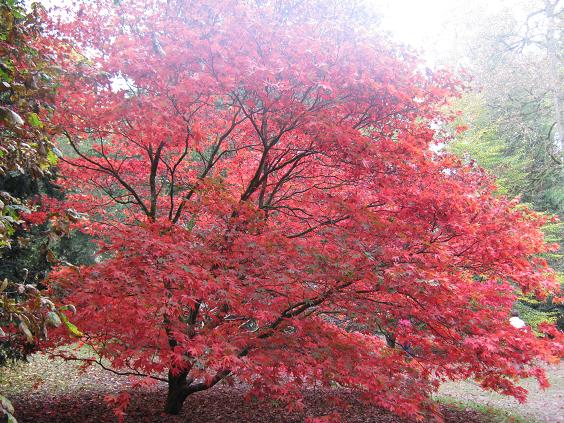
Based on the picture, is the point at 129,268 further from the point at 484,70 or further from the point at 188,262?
the point at 484,70

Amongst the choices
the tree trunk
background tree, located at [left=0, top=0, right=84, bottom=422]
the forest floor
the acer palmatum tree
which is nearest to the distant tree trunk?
the forest floor

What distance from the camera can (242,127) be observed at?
276 inches

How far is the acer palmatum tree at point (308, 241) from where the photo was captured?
4.42 m

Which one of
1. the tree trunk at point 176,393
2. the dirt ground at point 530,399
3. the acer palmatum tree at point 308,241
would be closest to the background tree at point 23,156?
the acer palmatum tree at point 308,241

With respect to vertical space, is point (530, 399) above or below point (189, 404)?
above

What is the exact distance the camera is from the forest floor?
6719 mm

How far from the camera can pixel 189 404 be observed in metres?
7.46

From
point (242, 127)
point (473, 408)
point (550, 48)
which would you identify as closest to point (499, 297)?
point (242, 127)

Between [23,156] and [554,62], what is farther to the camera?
[554,62]

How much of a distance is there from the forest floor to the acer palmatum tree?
209 cm

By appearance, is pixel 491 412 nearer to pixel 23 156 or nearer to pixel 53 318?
pixel 53 318

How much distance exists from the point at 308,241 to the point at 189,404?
159 inches

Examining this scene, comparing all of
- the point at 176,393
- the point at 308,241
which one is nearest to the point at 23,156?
the point at 308,241

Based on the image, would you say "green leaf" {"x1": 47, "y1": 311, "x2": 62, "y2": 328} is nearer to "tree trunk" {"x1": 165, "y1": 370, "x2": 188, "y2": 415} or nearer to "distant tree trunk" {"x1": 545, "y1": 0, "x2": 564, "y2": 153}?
"tree trunk" {"x1": 165, "y1": 370, "x2": 188, "y2": 415}
